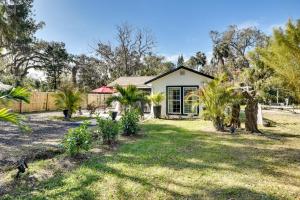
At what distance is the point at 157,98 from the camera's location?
19.7 metres

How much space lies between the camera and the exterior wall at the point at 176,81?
1966 cm

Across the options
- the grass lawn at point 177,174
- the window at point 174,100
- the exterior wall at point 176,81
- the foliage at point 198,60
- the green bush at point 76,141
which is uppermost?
the foliage at point 198,60

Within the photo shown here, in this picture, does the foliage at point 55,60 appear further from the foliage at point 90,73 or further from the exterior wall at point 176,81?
the exterior wall at point 176,81

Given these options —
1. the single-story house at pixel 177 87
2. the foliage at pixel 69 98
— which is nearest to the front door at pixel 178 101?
the single-story house at pixel 177 87

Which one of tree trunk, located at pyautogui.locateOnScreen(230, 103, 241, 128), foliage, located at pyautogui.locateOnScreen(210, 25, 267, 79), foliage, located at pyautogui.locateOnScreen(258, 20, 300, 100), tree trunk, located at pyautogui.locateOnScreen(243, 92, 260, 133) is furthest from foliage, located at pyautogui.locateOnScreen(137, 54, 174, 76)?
foliage, located at pyautogui.locateOnScreen(258, 20, 300, 100)

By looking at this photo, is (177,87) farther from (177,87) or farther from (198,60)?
(198,60)

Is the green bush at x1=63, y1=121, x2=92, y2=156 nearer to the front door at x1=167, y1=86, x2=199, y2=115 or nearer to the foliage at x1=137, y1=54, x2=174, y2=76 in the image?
the front door at x1=167, y1=86, x2=199, y2=115

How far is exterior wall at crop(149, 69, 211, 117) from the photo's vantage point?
19.7 metres

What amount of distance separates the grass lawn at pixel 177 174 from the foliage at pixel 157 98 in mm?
10456

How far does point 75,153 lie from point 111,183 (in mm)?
2103

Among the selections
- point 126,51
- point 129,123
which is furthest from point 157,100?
point 126,51

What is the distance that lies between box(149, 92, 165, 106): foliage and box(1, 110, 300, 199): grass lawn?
1046 centimetres

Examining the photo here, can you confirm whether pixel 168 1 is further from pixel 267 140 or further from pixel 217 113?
pixel 267 140

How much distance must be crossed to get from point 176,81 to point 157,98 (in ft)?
6.03
